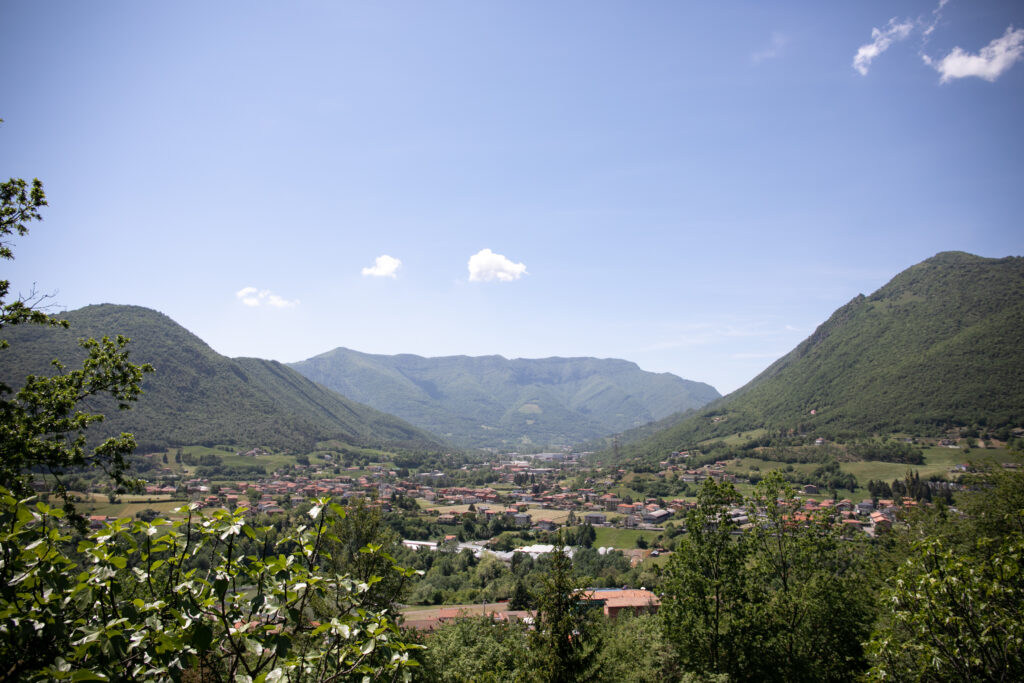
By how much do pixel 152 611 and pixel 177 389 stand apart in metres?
150

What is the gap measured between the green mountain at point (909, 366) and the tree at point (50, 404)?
115069mm

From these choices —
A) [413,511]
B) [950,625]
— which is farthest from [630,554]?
[950,625]

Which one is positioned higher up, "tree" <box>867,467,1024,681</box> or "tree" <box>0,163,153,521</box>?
"tree" <box>0,163,153,521</box>

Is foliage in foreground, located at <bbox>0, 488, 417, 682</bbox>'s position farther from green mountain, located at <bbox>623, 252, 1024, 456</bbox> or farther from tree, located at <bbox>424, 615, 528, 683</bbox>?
green mountain, located at <bbox>623, 252, 1024, 456</bbox>

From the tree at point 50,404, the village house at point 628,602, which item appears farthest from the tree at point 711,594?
the village house at point 628,602

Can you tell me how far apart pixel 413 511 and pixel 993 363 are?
11549 centimetres

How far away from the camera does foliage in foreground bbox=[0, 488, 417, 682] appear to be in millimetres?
2318

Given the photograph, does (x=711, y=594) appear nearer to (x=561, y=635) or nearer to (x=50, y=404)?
(x=561, y=635)

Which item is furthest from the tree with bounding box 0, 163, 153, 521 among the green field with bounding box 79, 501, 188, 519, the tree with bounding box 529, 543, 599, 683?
the green field with bounding box 79, 501, 188, 519

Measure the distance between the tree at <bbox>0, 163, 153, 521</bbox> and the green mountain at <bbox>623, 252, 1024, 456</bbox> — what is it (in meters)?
115

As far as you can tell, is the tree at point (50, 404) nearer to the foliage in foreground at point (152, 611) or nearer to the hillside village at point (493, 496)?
the foliage in foreground at point (152, 611)

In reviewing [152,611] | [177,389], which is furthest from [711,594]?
[177,389]

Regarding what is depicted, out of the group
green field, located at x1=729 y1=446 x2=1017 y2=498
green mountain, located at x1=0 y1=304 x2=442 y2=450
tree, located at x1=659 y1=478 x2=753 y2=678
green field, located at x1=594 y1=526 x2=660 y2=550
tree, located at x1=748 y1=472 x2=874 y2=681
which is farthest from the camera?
green mountain, located at x1=0 y1=304 x2=442 y2=450

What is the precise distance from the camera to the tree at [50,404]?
741 centimetres
